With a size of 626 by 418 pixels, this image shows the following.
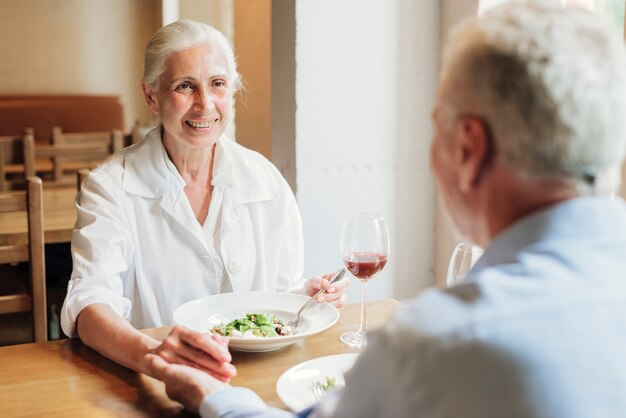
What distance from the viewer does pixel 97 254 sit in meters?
1.83

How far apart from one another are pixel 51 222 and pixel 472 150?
2801mm

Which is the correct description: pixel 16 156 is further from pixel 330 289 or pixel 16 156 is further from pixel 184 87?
pixel 330 289

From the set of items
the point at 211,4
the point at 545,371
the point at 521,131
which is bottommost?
the point at 545,371

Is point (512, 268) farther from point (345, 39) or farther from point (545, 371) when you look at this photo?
point (345, 39)

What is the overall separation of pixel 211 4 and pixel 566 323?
6334mm

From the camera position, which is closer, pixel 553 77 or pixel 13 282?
pixel 553 77

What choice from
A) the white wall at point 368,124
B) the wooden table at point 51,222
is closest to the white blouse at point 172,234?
the white wall at point 368,124

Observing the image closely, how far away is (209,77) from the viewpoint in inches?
83.0

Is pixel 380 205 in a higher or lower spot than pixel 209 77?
lower

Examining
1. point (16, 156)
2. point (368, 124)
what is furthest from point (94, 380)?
point (16, 156)

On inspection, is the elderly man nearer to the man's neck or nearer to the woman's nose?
the man's neck

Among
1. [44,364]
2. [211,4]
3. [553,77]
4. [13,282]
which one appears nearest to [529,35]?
[553,77]

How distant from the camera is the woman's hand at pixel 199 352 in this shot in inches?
54.9

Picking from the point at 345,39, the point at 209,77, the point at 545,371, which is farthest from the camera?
the point at 345,39
